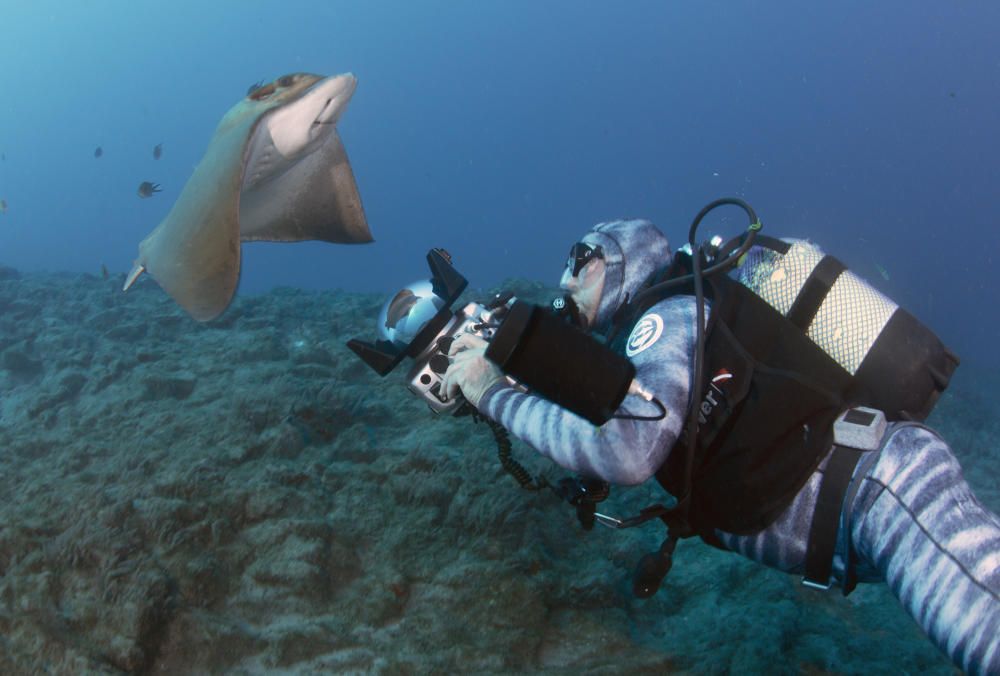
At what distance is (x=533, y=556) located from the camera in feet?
12.9

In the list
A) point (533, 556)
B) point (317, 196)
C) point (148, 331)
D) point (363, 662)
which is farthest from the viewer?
point (148, 331)

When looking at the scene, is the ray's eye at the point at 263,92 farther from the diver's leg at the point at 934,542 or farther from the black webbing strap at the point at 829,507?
the diver's leg at the point at 934,542

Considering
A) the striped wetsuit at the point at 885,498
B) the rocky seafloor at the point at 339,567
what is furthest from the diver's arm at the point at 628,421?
the rocky seafloor at the point at 339,567

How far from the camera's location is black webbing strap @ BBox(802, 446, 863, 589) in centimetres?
230

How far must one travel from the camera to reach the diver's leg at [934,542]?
1.96m

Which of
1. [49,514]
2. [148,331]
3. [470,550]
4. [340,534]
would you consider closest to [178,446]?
[49,514]

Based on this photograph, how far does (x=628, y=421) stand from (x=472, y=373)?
0.72 metres

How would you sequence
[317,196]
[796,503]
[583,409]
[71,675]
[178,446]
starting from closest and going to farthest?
1. [583,409]
2. [796,503]
3. [71,675]
4. [317,196]
5. [178,446]

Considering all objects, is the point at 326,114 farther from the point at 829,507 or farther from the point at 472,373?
the point at 829,507

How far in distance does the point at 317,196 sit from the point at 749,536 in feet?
13.0

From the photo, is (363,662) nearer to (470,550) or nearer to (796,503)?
(470,550)

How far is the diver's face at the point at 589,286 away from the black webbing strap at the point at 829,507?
124 centimetres

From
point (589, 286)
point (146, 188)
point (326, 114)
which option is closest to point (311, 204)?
point (326, 114)

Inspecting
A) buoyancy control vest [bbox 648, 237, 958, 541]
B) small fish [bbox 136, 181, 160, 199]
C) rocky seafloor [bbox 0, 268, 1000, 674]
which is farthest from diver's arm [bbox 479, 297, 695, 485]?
small fish [bbox 136, 181, 160, 199]
